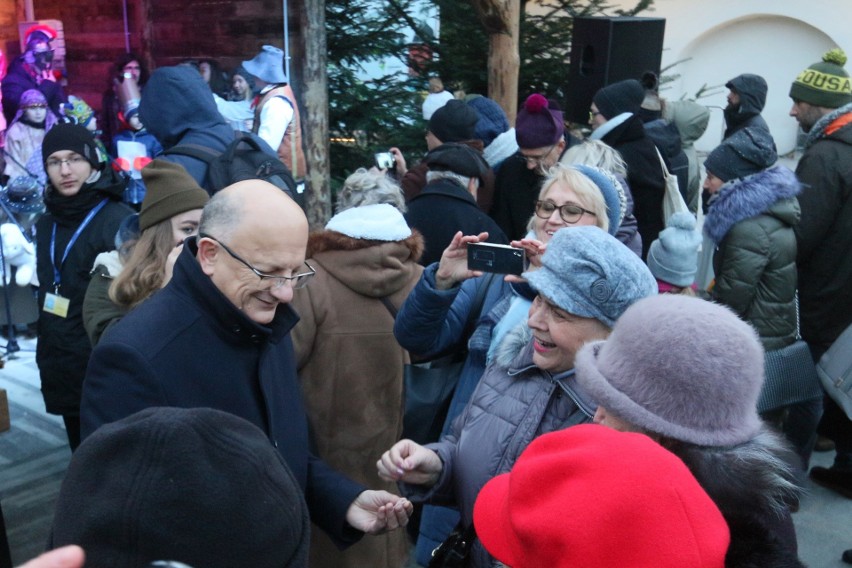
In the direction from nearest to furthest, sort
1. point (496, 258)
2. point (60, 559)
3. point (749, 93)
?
point (60, 559) < point (496, 258) < point (749, 93)

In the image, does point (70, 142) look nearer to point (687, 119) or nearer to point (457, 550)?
point (457, 550)

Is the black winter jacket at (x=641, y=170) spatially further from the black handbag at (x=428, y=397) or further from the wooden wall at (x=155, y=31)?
the black handbag at (x=428, y=397)

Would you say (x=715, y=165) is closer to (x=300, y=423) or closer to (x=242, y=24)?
(x=300, y=423)

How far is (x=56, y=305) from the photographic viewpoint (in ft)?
13.2

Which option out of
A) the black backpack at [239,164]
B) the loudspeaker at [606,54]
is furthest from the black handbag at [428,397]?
the loudspeaker at [606,54]

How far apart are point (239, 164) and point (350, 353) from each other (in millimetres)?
1414

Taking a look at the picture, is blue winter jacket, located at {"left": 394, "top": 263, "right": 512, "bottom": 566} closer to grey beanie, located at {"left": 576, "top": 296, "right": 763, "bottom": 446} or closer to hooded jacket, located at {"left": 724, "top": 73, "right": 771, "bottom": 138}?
grey beanie, located at {"left": 576, "top": 296, "right": 763, "bottom": 446}

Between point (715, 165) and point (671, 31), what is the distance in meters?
9.34

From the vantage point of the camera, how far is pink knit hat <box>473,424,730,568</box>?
1.23m

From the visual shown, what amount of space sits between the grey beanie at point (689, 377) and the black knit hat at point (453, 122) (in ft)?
12.3

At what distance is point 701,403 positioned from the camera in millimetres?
1722

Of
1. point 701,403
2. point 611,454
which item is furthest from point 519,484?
point 701,403

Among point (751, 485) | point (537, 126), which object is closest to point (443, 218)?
point (537, 126)

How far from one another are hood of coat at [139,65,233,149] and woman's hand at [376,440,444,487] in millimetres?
2640
